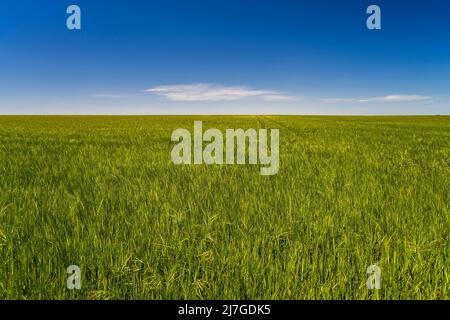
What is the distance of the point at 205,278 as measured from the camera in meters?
2.26

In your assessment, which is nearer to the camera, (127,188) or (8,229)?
(8,229)

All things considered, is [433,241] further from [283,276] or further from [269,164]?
[269,164]

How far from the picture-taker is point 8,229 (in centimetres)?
296

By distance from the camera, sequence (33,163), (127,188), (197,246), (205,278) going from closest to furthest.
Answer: (205,278) → (197,246) → (127,188) → (33,163)

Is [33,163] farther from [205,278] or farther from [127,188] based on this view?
[205,278]

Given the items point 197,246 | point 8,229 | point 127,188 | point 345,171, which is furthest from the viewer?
point 345,171
